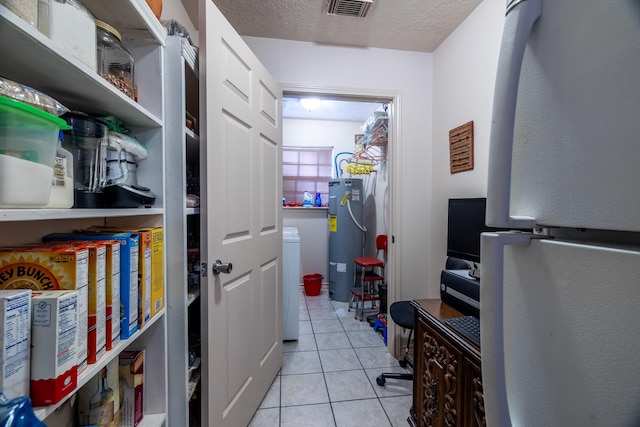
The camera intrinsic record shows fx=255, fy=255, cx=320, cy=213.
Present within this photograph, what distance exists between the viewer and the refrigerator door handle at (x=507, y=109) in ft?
1.33

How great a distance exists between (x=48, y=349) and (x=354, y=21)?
2.08 metres

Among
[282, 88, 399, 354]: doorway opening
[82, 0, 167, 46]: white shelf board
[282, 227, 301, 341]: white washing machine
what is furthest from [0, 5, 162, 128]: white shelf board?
[282, 88, 399, 354]: doorway opening

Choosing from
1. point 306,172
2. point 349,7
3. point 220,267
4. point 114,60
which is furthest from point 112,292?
point 306,172

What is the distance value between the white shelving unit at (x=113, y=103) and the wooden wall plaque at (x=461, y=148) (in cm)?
164

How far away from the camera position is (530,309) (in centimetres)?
43

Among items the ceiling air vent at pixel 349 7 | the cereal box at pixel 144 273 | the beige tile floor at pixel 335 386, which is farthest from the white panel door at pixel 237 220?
the ceiling air vent at pixel 349 7

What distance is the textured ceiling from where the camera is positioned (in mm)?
1538

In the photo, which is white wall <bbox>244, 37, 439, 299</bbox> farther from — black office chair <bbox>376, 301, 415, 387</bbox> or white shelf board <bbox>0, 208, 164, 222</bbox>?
white shelf board <bbox>0, 208, 164, 222</bbox>

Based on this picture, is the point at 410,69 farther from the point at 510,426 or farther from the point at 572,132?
the point at 510,426

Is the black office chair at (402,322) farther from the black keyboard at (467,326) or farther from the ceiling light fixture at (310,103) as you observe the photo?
the ceiling light fixture at (310,103)

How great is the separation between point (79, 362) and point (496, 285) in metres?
0.89

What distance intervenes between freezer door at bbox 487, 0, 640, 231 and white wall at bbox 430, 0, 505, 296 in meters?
1.19

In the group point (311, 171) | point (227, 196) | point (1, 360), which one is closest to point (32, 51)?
point (1, 360)

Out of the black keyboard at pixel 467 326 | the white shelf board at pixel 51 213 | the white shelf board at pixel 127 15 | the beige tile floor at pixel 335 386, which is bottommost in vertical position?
the beige tile floor at pixel 335 386
